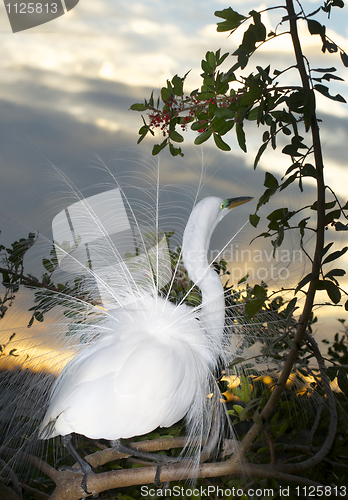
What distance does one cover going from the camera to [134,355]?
118 centimetres

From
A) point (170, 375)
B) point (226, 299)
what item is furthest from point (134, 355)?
point (226, 299)

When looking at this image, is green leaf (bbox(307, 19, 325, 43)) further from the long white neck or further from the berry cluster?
the long white neck

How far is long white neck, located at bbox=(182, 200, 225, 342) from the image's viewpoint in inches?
50.6

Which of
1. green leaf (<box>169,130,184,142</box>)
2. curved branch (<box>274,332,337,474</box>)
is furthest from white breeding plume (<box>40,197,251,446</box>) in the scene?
green leaf (<box>169,130,184,142</box>)

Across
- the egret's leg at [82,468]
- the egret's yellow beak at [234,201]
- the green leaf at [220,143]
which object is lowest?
the egret's leg at [82,468]

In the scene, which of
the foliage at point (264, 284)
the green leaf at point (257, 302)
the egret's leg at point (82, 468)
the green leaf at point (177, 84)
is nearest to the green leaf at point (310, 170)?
the foliage at point (264, 284)

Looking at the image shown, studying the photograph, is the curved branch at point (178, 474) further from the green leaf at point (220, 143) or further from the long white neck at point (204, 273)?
the green leaf at point (220, 143)

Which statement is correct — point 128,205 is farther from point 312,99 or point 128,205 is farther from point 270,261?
point 312,99

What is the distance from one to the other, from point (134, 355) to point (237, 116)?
2.72 feet

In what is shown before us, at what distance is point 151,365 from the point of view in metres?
1.16

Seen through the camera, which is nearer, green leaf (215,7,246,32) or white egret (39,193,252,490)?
green leaf (215,7,246,32)

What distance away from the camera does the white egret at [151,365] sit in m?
1.10

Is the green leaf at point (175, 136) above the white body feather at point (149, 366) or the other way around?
above

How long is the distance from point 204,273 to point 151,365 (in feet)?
1.22
